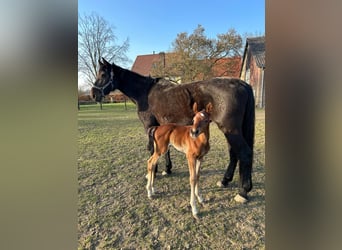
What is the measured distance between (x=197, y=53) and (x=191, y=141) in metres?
0.61

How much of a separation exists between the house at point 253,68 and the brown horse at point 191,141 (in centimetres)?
30

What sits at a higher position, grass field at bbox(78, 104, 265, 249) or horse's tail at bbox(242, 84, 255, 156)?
horse's tail at bbox(242, 84, 255, 156)

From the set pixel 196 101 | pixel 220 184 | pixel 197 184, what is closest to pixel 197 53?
pixel 196 101

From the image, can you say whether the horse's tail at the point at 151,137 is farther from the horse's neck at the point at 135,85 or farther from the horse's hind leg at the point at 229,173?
the horse's hind leg at the point at 229,173

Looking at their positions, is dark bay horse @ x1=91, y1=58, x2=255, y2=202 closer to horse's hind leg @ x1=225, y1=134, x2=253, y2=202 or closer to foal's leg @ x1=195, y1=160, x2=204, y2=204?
horse's hind leg @ x1=225, y1=134, x2=253, y2=202

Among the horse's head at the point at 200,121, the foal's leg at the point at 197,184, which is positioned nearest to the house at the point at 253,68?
the horse's head at the point at 200,121

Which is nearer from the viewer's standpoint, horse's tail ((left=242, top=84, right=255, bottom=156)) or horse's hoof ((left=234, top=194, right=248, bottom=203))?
horse's tail ((left=242, top=84, right=255, bottom=156))

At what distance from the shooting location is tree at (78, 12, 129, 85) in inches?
49.3

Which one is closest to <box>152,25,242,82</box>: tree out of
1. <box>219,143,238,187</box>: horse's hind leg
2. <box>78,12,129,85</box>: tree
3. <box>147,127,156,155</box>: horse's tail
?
<box>78,12,129,85</box>: tree

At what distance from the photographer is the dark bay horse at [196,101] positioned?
55.9 inches

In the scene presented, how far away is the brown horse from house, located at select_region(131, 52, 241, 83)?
0.34m
